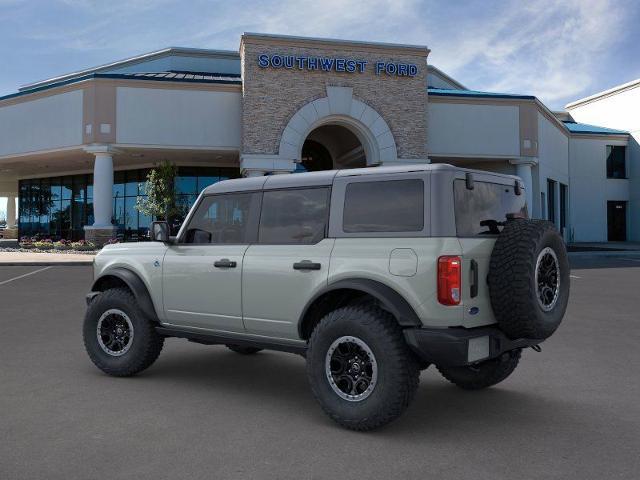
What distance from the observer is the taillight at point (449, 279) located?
13.8 feet

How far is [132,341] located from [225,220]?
1.62 meters

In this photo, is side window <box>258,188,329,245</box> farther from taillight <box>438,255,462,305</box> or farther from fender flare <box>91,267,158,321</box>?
fender flare <box>91,267,158,321</box>

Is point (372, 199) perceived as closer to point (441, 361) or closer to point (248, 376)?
point (441, 361)

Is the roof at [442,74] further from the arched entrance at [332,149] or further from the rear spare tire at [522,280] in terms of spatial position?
the rear spare tire at [522,280]

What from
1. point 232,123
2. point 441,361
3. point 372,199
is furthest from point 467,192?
point 232,123

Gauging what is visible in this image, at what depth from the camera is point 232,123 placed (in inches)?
1170

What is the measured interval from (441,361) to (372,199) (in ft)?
4.51

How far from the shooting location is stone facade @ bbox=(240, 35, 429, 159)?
1102 inches

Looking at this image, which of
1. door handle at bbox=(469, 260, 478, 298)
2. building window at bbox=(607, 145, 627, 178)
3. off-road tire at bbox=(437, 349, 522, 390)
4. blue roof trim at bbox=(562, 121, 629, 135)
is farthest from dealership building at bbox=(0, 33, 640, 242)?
door handle at bbox=(469, 260, 478, 298)

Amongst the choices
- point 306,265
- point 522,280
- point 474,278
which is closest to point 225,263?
point 306,265

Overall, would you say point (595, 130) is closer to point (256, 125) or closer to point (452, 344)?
point (256, 125)

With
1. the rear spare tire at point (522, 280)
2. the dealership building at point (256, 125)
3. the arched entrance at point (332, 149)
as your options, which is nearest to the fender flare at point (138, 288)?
the rear spare tire at point (522, 280)

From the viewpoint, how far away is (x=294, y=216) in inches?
204

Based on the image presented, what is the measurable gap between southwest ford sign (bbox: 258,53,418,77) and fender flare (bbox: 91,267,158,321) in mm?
23116
